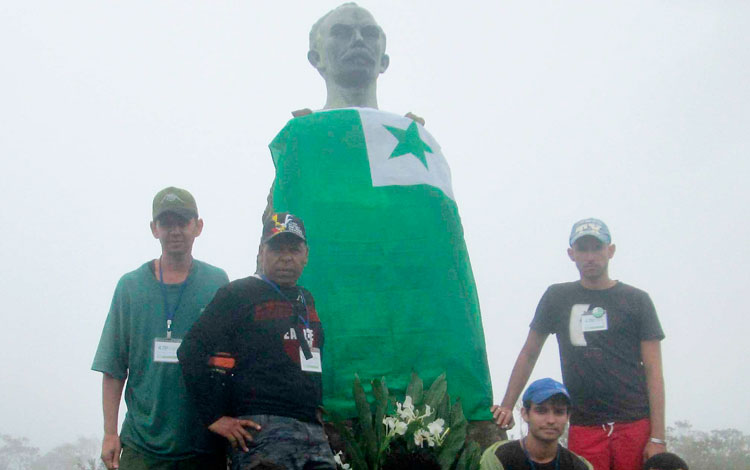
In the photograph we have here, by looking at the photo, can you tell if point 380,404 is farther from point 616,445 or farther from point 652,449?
point 652,449

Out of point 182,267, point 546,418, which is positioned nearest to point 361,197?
point 182,267

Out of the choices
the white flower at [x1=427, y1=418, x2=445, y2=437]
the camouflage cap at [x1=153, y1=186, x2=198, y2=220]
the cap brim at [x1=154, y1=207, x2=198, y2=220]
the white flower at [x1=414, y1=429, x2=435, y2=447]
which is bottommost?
the white flower at [x1=414, y1=429, x2=435, y2=447]

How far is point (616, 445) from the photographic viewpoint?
320 centimetres

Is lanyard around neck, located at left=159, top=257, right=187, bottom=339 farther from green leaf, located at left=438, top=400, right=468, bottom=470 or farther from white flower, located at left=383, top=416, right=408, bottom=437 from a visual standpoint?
green leaf, located at left=438, top=400, right=468, bottom=470

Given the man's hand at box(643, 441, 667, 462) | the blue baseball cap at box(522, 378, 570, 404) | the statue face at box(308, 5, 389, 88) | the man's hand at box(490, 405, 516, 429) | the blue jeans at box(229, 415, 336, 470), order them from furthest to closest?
1. the statue face at box(308, 5, 389, 88)
2. the man's hand at box(490, 405, 516, 429)
3. the man's hand at box(643, 441, 667, 462)
4. the blue baseball cap at box(522, 378, 570, 404)
5. the blue jeans at box(229, 415, 336, 470)

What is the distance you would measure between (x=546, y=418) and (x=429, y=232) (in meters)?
1.36

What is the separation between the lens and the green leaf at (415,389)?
3400 millimetres

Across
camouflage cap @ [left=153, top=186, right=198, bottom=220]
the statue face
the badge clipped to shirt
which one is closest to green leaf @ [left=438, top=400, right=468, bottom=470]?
the badge clipped to shirt

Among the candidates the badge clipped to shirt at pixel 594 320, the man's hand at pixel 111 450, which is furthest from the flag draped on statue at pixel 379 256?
the man's hand at pixel 111 450

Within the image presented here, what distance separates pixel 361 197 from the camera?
3.99 m

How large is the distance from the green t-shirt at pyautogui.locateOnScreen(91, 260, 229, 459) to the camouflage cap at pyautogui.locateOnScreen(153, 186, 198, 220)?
0.25 metres

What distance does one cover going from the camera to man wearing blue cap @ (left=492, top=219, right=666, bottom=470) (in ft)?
10.6

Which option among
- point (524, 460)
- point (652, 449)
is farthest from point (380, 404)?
point (652, 449)

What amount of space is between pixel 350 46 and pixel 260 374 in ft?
9.45
